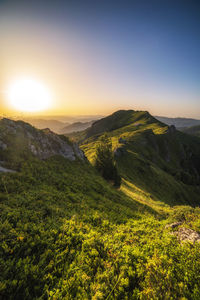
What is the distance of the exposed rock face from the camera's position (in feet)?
53.6

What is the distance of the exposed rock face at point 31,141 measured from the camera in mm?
16348

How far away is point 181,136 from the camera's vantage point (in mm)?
179000

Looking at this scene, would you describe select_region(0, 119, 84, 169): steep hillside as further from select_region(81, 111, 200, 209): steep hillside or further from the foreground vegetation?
select_region(81, 111, 200, 209): steep hillside

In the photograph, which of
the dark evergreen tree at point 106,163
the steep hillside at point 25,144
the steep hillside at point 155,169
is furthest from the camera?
the steep hillside at point 155,169

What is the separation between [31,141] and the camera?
19062mm

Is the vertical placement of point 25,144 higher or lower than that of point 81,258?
higher

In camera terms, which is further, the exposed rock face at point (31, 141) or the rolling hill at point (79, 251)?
the exposed rock face at point (31, 141)

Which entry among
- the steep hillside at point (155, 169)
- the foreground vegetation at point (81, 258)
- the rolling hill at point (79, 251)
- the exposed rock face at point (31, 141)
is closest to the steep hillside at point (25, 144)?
the exposed rock face at point (31, 141)

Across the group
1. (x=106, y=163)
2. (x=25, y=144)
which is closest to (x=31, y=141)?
(x=25, y=144)

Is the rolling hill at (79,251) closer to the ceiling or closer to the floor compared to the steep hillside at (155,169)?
closer to the ceiling

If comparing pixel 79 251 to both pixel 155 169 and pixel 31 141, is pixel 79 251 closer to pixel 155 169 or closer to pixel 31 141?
pixel 31 141

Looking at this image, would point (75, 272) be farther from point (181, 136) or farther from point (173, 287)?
point (181, 136)

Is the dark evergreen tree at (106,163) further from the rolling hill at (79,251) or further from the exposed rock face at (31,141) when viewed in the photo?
the rolling hill at (79,251)

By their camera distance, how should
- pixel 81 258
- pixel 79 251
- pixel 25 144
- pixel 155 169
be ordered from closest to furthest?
1. pixel 81 258
2. pixel 79 251
3. pixel 25 144
4. pixel 155 169
